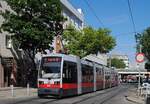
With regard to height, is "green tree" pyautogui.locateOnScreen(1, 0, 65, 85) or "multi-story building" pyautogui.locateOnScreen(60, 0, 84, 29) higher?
"multi-story building" pyautogui.locateOnScreen(60, 0, 84, 29)

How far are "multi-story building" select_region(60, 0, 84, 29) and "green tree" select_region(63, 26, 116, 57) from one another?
28.8ft

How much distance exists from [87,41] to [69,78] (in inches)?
1376

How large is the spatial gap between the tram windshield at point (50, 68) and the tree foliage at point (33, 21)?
43.0 ft

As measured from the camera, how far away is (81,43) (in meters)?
66.6

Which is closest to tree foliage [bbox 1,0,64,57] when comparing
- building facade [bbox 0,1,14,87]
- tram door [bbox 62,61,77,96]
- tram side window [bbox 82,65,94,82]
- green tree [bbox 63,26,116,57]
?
building facade [bbox 0,1,14,87]

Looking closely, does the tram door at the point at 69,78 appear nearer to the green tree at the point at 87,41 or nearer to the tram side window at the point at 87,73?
the tram side window at the point at 87,73

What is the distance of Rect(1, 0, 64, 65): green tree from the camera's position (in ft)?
145

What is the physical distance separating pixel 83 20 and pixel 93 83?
59492mm

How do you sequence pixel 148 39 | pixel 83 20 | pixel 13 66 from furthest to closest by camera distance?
1. pixel 83 20
2. pixel 148 39
3. pixel 13 66

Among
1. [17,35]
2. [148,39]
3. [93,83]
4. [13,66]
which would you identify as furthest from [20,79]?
[148,39]

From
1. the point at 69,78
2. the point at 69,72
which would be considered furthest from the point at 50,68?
the point at 69,78

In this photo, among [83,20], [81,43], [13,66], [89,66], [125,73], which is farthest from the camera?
[125,73]

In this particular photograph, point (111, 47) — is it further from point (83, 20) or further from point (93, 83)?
point (83, 20)

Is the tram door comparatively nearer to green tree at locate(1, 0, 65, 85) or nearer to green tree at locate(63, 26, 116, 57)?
green tree at locate(1, 0, 65, 85)
